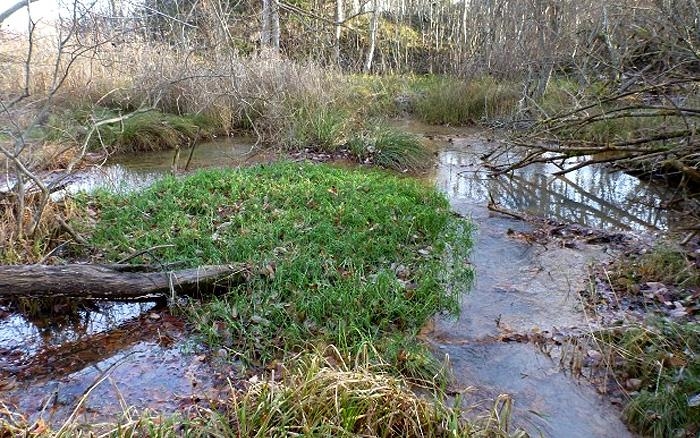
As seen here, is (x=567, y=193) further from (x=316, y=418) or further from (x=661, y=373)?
(x=316, y=418)

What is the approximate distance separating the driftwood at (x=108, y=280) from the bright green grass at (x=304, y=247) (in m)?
0.21

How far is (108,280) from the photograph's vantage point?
4.19m

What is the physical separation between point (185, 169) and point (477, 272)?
19.8 feet

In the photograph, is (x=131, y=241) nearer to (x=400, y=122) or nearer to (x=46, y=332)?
(x=46, y=332)

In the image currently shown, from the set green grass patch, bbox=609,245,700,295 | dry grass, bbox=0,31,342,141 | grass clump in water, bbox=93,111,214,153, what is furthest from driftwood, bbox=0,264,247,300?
grass clump in water, bbox=93,111,214,153

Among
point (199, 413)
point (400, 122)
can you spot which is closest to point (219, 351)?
point (199, 413)

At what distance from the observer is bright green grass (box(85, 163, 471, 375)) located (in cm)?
413

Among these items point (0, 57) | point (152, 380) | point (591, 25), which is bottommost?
point (152, 380)

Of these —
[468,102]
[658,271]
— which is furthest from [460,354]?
[468,102]

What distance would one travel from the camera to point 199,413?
10.0 ft

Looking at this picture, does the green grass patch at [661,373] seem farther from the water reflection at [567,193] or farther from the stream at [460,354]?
the water reflection at [567,193]

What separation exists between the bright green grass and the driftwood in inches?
8.2

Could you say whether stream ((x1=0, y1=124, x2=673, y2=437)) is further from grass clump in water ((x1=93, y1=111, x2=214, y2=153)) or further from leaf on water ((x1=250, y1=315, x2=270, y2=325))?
grass clump in water ((x1=93, y1=111, x2=214, y2=153))

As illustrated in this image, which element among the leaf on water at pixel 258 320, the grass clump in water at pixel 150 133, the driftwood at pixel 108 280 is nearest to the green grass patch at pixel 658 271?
the leaf on water at pixel 258 320
